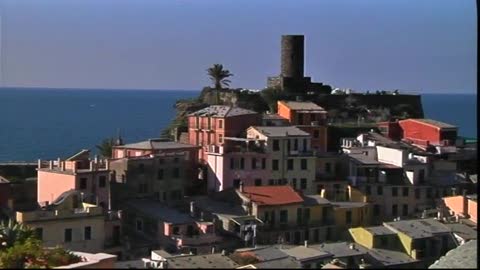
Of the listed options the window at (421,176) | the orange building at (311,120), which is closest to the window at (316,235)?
the window at (421,176)

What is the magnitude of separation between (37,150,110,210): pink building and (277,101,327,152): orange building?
1373 centimetres

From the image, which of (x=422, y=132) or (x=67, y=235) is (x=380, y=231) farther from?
(x=422, y=132)

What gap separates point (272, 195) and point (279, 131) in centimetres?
586

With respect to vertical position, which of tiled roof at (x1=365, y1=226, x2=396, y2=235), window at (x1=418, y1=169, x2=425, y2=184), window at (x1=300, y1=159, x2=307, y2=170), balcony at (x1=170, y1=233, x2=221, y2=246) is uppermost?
window at (x1=300, y1=159, x2=307, y2=170)

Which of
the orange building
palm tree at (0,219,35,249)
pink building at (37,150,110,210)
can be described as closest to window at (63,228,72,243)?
pink building at (37,150,110,210)

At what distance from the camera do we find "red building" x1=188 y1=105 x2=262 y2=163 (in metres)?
47.1

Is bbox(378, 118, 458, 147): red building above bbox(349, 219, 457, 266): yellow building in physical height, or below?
above

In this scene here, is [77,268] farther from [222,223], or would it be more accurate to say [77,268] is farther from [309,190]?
[309,190]

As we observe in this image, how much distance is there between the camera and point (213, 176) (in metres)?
44.1

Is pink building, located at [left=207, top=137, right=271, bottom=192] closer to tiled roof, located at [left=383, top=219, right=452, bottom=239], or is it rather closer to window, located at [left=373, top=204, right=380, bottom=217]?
window, located at [left=373, top=204, right=380, bottom=217]

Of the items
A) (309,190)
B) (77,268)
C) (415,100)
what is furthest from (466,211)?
(77,268)

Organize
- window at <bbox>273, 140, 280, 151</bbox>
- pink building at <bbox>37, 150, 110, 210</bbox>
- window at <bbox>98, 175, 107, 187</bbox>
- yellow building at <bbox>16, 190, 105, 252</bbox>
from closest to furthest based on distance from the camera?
yellow building at <bbox>16, 190, 105, 252</bbox>
pink building at <bbox>37, 150, 110, 210</bbox>
window at <bbox>98, 175, 107, 187</bbox>
window at <bbox>273, 140, 280, 151</bbox>

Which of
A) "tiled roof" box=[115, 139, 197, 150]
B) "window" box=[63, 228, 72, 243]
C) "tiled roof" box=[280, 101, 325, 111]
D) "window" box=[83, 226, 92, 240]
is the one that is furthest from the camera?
"tiled roof" box=[280, 101, 325, 111]

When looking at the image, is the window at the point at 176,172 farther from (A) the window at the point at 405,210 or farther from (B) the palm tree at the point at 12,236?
(B) the palm tree at the point at 12,236
